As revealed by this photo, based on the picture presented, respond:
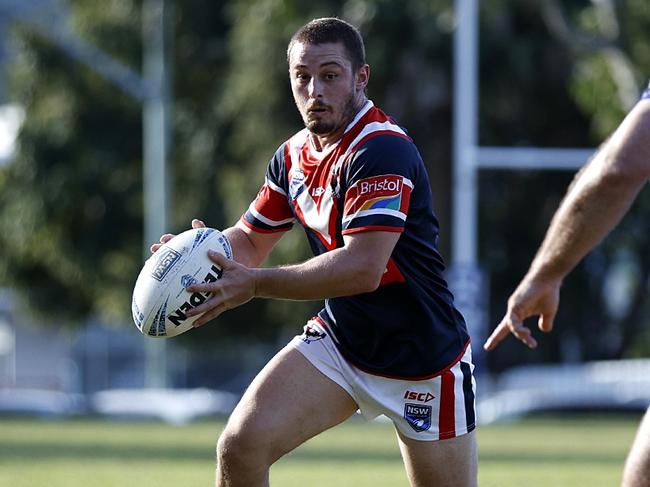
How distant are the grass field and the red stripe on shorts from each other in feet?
17.2

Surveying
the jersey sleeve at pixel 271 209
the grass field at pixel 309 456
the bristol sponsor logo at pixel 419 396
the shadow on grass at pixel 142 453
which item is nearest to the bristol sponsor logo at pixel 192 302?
the jersey sleeve at pixel 271 209

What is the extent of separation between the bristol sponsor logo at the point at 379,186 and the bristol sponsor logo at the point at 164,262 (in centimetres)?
77

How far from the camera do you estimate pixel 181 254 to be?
19.9 ft

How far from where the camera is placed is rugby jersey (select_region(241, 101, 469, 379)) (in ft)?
20.2

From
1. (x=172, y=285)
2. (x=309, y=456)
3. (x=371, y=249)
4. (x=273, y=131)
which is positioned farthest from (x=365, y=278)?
(x=273, y=131)

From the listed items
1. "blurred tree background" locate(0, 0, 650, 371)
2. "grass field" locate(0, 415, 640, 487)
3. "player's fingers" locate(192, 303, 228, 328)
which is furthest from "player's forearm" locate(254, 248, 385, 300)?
"blurred tree background" locate(0, 0, 650, 371)

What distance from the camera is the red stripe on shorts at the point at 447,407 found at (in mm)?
6355

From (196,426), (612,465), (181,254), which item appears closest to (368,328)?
(181,254)

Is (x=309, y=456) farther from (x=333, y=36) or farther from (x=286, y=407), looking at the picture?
(x=333, y=36)

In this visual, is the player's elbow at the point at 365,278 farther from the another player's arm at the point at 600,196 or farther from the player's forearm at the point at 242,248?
the player's forearm at the point at 242,248

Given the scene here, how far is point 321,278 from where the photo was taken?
5977mm

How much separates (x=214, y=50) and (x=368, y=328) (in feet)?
94.4

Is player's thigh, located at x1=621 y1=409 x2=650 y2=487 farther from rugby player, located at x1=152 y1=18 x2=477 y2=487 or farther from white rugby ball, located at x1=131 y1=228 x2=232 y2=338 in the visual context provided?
white rugby ball, located at x1=131 y1=228 x2=232 y2=338

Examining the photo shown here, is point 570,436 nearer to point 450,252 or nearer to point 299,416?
point 450,252
